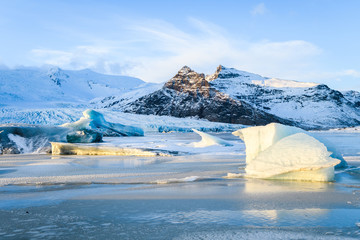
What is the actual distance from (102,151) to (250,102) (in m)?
107

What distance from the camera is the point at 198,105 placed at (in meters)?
97.5

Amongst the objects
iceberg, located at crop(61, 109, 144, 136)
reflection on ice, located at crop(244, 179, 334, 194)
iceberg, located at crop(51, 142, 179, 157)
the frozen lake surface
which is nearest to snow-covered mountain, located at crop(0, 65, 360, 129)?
iceberg, located at crop(61, 109, 144, 136)

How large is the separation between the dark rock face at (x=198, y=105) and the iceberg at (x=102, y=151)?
259ft

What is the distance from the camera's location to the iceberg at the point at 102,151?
9.07 metres

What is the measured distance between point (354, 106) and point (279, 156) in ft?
436

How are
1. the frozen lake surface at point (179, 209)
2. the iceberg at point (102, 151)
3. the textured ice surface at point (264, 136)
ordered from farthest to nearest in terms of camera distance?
the iceberg at point (102, 151)
the textured ice surface at point (264, 136)
the frozen lake surface at point (179, 209)

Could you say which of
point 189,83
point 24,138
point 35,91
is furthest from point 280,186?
point 189,83

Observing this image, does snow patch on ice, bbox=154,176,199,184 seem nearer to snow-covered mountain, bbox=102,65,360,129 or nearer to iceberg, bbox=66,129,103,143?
iceberg, bbox=66,129,103,143

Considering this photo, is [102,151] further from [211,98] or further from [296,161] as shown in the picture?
[211,98]

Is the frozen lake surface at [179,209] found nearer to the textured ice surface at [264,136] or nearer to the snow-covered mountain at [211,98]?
the textured ice surface at [264,136]

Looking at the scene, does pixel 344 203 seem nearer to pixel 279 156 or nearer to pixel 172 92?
pixel 279 156

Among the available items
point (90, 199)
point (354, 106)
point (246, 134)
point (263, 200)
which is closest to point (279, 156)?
point (246, 134)

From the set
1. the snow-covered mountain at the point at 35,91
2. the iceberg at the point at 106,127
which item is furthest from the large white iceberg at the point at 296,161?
the snow-covered mountain at the point at 35,91

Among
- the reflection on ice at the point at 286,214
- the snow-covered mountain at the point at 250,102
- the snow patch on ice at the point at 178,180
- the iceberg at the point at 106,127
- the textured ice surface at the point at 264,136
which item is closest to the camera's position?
the reflection on ice at the point at 286,214
